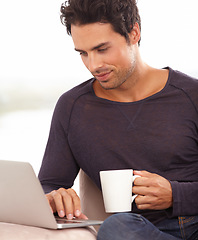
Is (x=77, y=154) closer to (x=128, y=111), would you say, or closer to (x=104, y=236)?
(x=128, y=111)

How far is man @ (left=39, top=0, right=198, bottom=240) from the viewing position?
165cm

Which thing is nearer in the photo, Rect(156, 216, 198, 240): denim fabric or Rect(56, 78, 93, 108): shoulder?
Rect(156, 216, 198, 240): denim fabric

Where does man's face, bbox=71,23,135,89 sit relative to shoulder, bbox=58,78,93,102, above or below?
above

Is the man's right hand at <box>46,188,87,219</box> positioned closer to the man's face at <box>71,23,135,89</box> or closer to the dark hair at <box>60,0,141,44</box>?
the man's face at <box>71,23,135,89</box>

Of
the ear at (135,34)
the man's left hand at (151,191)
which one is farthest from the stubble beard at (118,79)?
the man's left hand at (151,191)

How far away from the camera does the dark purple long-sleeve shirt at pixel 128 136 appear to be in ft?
5.44

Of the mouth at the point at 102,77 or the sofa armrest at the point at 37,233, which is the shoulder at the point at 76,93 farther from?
the sofa armrest at the point at 37,233

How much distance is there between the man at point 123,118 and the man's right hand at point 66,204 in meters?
0.13

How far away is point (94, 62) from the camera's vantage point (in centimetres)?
168

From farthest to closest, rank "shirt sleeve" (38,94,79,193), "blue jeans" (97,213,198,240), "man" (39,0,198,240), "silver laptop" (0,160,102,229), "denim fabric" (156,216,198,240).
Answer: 1. "shirt sleeve" (38,94,79,193)
2. "man" (39,0,198,240)
3. "denim fabric" (156,216,198,240)
4. "blue jeans" (97,213,198,240)
5. "silver laptop" (0,160,102,229)

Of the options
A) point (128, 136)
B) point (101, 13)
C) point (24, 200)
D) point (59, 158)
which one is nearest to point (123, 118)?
point (128, 136)

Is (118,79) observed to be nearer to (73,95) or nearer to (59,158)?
(73,95)

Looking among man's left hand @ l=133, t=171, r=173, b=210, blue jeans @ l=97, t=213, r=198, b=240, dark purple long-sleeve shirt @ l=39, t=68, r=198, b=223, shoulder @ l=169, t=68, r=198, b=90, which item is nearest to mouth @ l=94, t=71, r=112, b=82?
dark purple long-sleeve shirt @ l=39, t=68, r=198, b=223

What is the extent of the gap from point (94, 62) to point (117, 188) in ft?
1.77
